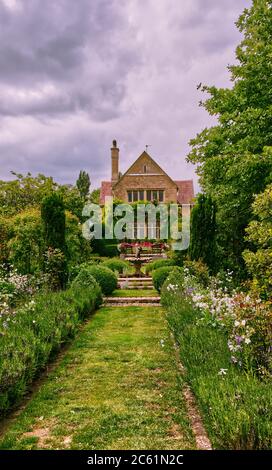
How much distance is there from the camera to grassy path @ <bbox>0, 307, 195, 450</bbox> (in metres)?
3.64

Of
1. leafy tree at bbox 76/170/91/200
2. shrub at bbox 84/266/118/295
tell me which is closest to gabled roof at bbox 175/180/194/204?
leafy tree at bbox 76/170/91/200

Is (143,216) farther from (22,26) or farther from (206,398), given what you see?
(206,398)

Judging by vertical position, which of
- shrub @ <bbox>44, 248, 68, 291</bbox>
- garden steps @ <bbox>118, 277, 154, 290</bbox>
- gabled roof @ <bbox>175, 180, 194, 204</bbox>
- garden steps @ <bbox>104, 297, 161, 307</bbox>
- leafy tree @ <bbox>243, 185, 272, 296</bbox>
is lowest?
garden steps @ <bbox>104, 297, 161, 307</bbox>

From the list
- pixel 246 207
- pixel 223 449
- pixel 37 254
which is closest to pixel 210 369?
pixel 223 449

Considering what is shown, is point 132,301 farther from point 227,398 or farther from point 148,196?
point 148,196

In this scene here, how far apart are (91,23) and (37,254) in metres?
8.84

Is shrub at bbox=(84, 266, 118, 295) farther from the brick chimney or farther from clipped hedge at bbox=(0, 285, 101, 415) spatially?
the brick chimney

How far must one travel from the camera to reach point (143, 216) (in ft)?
101

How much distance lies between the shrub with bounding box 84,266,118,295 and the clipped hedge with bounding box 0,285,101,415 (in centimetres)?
320

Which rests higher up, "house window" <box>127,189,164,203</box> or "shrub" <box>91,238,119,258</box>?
"house window" <box>127,189,164,203</box>

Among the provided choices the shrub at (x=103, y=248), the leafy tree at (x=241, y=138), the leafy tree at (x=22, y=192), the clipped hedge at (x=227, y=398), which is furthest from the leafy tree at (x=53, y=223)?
the leafy tree at (x=22, y=192)

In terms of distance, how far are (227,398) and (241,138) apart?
11.1 meters

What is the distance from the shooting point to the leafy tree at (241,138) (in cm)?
1122

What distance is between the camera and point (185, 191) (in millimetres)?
39781
